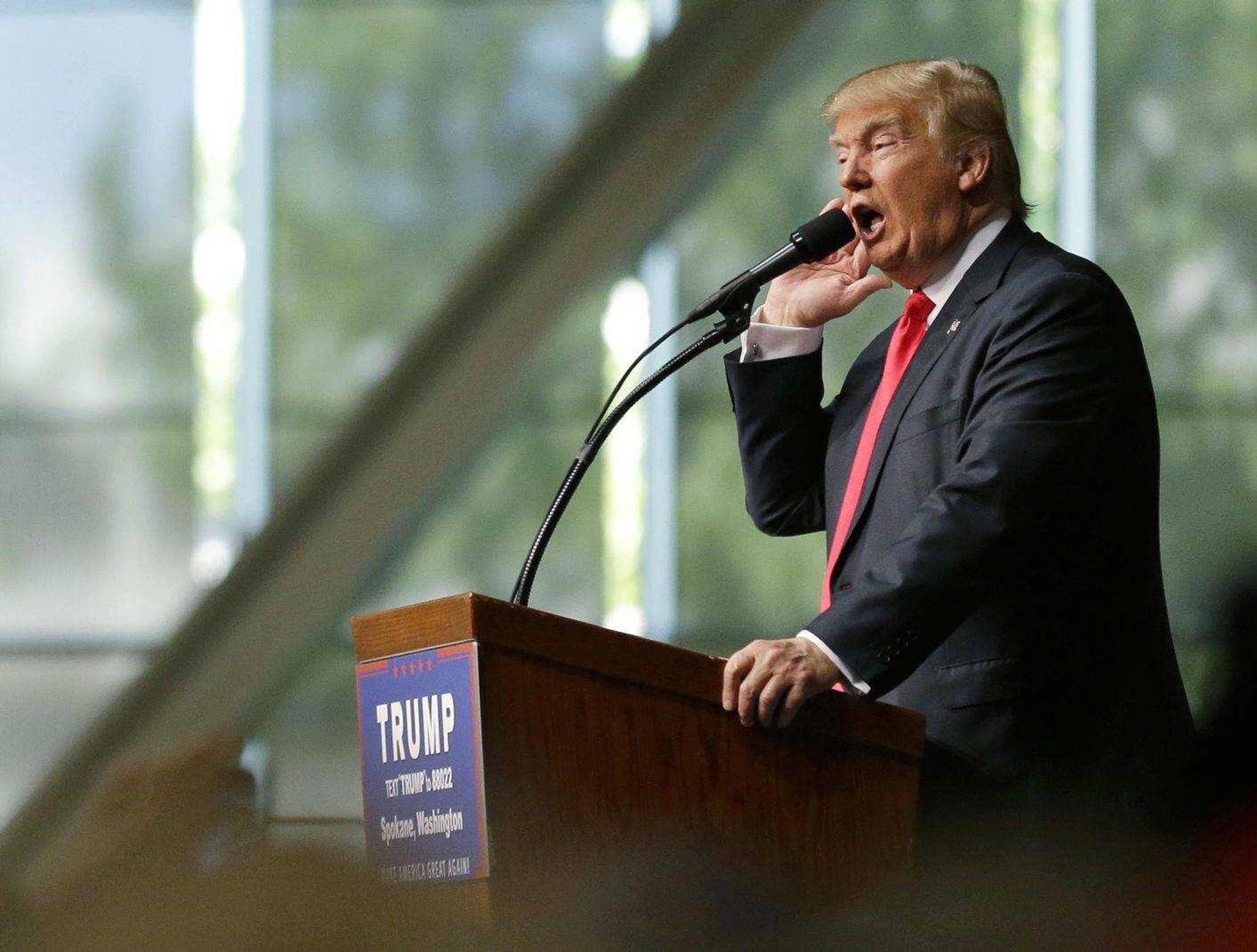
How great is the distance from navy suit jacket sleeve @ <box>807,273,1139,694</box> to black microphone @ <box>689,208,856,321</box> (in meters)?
0.18

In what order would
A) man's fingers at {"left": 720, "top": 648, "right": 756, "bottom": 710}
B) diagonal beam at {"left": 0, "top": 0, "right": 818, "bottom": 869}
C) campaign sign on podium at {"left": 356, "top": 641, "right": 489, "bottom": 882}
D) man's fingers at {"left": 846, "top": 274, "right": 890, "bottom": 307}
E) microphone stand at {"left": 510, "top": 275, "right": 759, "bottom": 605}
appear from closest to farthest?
1. campaign sign on podium at {"left": 356, "top": 641, "right": 489, "bottom": 882}
2. man's fingers at {"left": 720, "top": 648, "right": 756, "bottom": 710}
3. microphone stand at {"left": 510, "top": 275, "right": 759, "bottom": 605}
4. man's fingers at {"left": 846, "top": 274, "right": 890, "bottom": 307}
5. diagonal beam at {"left": 0, "top": 0, "right": 818, "bottom": 869}

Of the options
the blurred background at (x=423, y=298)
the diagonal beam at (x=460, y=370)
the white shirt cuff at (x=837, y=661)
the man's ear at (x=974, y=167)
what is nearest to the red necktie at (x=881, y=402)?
the man's ear at (x=974, y=167)

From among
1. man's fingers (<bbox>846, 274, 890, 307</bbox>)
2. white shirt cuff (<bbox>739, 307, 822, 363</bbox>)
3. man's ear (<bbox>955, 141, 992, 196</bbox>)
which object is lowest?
white shirt cuff (<bbox>739, 307, 822, 363</bbox>)

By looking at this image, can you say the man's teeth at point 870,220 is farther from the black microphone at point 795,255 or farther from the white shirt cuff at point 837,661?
the white shirt cuff at point 837,661

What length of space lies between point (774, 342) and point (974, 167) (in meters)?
0.31

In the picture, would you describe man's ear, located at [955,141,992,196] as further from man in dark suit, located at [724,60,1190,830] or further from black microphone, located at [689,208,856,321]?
black microphone, located at [689,208,856,321]

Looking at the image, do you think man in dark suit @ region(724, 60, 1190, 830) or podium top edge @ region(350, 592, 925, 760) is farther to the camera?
man in dark suit @ region(724, 60, 1190, 830)

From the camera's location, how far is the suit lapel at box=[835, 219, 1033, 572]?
180 cm

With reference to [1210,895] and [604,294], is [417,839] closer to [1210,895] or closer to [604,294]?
[1210,895]

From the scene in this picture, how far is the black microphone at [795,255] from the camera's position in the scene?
1.75 meters

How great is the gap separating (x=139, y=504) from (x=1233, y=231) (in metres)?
4.04

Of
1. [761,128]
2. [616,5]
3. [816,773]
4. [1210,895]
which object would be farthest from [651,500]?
[1210,895]

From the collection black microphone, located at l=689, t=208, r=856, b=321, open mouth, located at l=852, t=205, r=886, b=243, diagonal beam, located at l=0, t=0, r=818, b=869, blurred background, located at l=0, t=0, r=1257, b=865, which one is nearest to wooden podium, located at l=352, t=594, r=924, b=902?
black microphone, located at l=689, t=208, r=856, b=321

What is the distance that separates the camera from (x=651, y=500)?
6270 mm
